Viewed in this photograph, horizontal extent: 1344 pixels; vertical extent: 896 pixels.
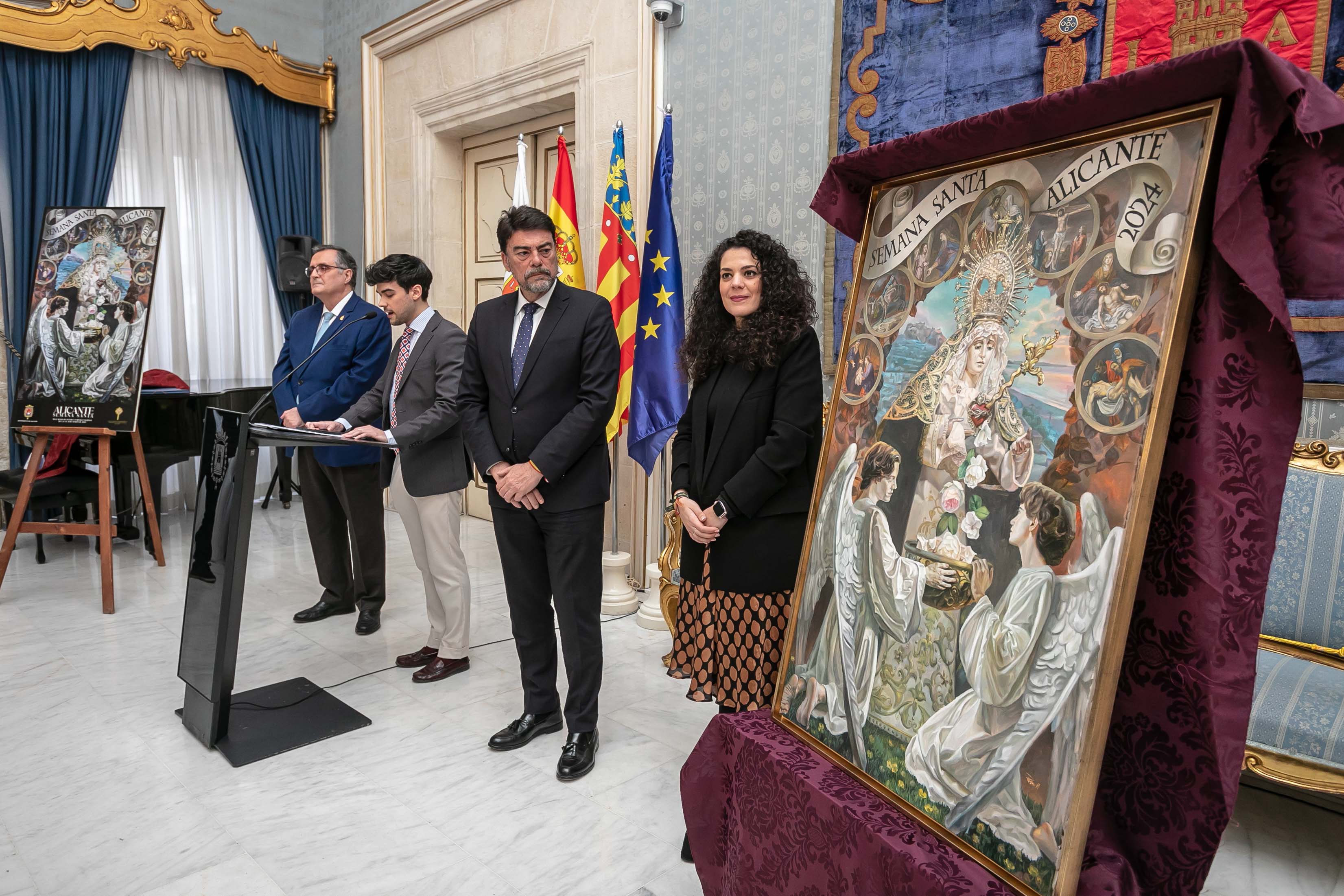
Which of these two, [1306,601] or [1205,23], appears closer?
[1306,601]

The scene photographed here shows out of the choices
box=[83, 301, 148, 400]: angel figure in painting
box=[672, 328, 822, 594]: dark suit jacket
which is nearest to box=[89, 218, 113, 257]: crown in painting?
box=[83, 301, 148, 400]: angel figure in painting

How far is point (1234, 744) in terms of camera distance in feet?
3.55

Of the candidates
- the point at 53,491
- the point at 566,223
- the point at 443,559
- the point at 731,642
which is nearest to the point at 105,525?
the point at 53,491

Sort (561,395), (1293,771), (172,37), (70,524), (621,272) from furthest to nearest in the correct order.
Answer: (172,37)
(70,524)
(621,272)
(561,395)
(1293,771)

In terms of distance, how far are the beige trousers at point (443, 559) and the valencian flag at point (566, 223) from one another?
134cm

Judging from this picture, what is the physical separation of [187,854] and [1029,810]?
6.55ft

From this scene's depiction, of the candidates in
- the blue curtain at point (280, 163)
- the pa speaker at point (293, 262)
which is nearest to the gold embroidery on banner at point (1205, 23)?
the pa speaker at point (293, 262)

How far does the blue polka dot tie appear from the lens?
2.40 metres

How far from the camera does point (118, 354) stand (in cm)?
405

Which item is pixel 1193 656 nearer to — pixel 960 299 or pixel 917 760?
pixel 917 760

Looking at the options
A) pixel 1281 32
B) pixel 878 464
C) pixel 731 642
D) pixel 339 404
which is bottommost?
pixel 731 642

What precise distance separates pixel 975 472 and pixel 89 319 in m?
4.38

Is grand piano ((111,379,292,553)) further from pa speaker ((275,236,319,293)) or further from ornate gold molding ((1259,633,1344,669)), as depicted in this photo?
ornate gold molding ((1259,633,1344,669))

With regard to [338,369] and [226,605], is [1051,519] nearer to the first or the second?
[226,605]
